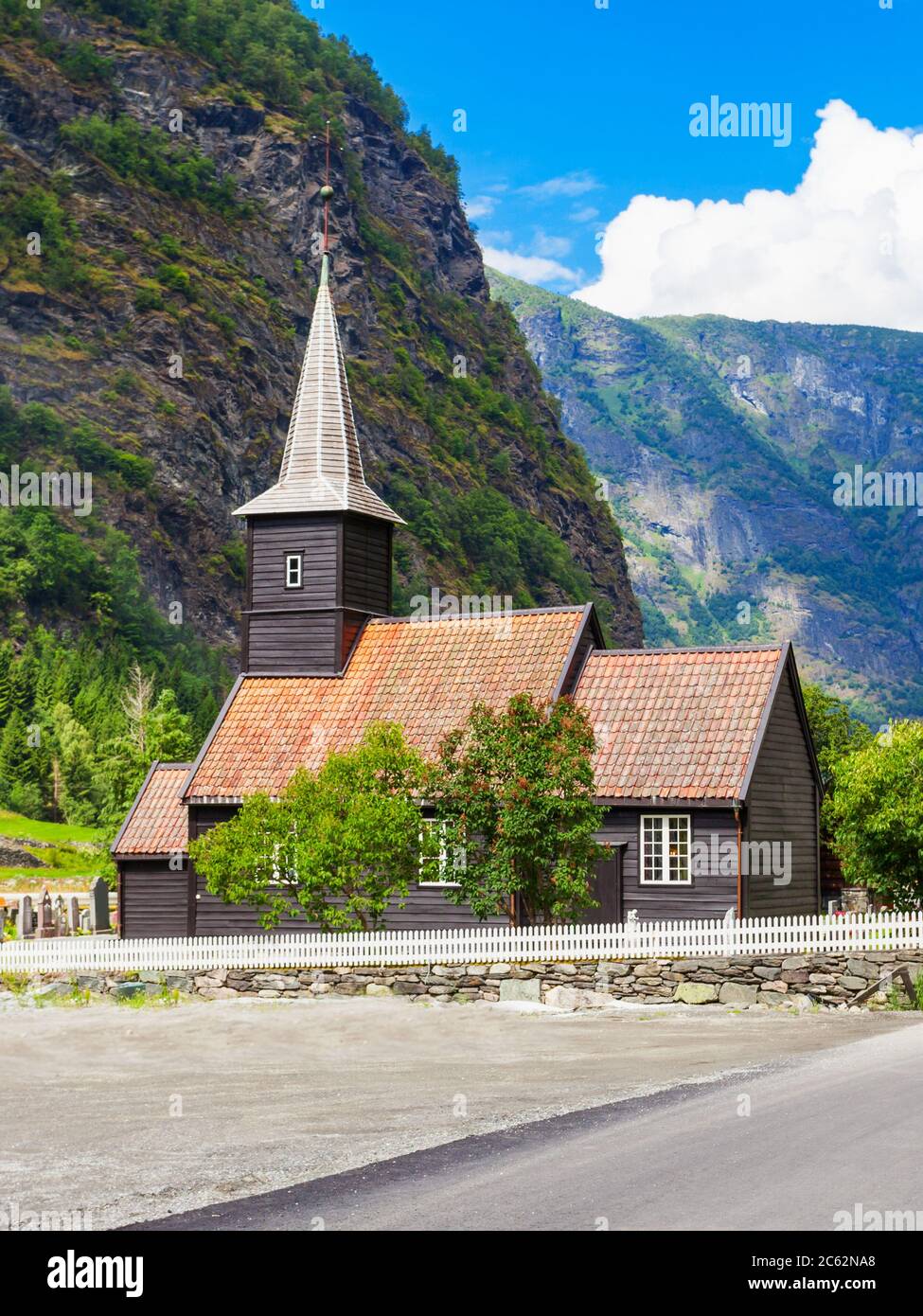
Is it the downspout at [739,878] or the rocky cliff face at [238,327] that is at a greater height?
the rocky cliff face at [238,327]

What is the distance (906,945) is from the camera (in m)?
27.6

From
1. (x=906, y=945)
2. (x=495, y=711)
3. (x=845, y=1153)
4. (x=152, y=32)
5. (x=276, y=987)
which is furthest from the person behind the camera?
(x=152, y=32)

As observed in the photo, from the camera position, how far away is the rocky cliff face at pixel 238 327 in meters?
129

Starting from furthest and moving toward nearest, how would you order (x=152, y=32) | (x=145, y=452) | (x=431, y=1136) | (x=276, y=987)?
(x=152, y=32) → (x=145, y=452) → (x=276, y=987) → (x=431, y=1136)

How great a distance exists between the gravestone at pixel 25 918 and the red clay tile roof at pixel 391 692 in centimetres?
890

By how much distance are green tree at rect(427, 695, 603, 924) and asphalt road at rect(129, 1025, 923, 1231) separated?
47.0 ft

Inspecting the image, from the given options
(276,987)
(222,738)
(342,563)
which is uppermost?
(342,563)

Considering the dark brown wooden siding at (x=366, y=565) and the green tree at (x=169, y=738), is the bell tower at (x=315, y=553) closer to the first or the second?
the dark brown wooden siding at (x=366, y=565)

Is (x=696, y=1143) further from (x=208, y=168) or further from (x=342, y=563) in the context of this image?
(x=208, y=168)

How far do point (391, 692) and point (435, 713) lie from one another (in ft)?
6.53

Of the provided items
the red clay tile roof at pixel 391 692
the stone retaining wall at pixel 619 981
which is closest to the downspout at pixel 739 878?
the red clay tile roof at pixel 391 692

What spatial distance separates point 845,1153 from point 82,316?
13001 cm

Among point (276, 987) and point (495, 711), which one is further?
point (495, 711)
